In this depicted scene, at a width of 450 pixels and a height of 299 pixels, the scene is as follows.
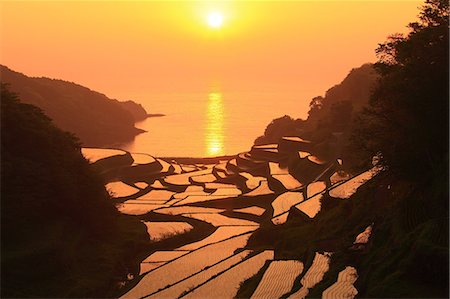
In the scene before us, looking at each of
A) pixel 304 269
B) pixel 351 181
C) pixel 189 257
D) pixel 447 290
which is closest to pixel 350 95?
pixel 351 181

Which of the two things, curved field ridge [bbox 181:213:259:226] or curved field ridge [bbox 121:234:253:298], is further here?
curved field ridge [bbox 181:213:259:226]

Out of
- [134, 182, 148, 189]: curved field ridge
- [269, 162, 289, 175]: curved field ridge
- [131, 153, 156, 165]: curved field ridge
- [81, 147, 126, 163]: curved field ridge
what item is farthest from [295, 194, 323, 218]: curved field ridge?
[131, 153, 156, 165]: curved field ridge

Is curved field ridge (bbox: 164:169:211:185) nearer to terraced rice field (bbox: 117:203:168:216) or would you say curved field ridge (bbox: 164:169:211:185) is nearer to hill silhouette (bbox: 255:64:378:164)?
terraced rice field (bbox: 117:203:168:216)

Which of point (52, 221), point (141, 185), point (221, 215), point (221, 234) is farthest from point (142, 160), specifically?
point (52, 221)

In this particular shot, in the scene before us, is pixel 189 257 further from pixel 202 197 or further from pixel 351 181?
pixel 202 197

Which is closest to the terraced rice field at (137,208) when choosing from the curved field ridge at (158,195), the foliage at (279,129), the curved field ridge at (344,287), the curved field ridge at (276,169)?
the curved field ridge at (158,195)

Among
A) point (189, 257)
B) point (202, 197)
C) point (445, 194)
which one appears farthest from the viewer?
point (202, 197)

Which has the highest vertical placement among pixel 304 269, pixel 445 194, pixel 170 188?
pixel 445 194
